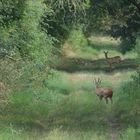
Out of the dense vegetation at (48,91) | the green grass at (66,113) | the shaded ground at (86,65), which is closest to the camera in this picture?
the green grass at (66,113)

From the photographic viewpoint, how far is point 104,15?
3359 centimetres

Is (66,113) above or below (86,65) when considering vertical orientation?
above

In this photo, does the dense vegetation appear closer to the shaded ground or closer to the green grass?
the green grass

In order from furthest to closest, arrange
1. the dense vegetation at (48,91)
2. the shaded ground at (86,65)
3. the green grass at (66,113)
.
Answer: the shaded ground at (86,65)
the dense vegetation at (48,91)
the green grass at (66,113)

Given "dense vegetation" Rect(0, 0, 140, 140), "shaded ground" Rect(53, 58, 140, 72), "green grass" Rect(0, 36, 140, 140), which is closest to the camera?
"green grass" Rect(0, 36, 140, 140)

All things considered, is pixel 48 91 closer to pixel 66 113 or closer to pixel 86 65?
pixel 66 113

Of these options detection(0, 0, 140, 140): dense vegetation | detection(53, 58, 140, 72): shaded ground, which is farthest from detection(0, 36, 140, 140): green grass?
detection(53, 58, 140, 72): shaded ground

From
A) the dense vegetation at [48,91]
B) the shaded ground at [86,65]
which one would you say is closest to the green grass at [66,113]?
the dense vegetation at [48,91]

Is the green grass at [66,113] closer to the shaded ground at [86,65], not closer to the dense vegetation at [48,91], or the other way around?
the dense vegetation at [48,91]

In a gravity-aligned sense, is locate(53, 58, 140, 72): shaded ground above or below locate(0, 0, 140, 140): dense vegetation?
below

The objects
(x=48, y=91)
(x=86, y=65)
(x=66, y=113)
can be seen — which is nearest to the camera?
(x=66, y=113)

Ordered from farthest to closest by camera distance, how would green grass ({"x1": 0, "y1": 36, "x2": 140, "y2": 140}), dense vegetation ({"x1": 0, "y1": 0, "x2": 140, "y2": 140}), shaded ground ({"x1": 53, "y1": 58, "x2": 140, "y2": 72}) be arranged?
shaded ground ({"x1": 53, "y1": 58, "x2": 140, "y2": 72})
dense vegetation ({"x1": 0, "y1": 0, "x2": 140, "y2": 140})
green grass ({"x1": 0, "y1": 36, "x2": 140, "y2": 140})

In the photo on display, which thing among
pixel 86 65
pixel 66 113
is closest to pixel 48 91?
pixel 66 113

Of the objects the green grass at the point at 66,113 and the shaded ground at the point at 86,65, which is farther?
the shaded ground at the point at 86,65
